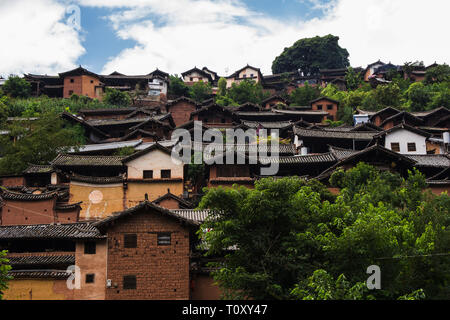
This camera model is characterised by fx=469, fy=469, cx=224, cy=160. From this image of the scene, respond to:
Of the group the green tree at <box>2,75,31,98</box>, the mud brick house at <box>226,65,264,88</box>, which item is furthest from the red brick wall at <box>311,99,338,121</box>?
the green tree at <box>2,75,31,98</box>

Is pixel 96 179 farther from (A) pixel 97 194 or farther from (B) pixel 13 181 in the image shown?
(B) pixel 13 181

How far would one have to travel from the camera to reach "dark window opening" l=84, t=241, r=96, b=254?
2116 cm

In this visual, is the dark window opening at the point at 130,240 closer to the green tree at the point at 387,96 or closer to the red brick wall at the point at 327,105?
the green tree at the point at 387,96

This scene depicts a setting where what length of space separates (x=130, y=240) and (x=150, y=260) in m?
1.26

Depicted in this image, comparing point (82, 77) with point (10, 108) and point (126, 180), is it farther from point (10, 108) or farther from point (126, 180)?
point (126, 180)

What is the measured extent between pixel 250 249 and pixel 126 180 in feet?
56.3

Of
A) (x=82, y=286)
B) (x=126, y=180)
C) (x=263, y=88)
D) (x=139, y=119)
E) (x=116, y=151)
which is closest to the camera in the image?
(x=82, y=286)

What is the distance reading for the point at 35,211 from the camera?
88.7 feet

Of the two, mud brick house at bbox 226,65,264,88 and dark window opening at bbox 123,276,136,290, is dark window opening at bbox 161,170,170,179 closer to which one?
dark window opening at bbox 123,276,136,290

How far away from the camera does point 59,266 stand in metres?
22.0

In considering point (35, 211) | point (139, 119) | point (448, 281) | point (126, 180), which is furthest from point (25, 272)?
point (139, 119)

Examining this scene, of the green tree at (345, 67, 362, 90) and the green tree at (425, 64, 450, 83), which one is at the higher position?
the green tree at (345, 67, 362, 90)

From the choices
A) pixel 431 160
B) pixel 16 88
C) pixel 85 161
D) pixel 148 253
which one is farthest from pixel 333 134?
pixel 16 88

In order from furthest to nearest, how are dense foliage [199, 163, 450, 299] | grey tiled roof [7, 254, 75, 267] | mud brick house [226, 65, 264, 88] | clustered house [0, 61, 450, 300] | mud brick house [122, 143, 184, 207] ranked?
mud brick house [226, 65, 264, 88] → mud brick house [122, 143, 184, 207] → grey tiled roof [7, 254, 75, 267] → clustered house [0, 61, 450, 300] → dense foliage [199, 163, 450, 299]
